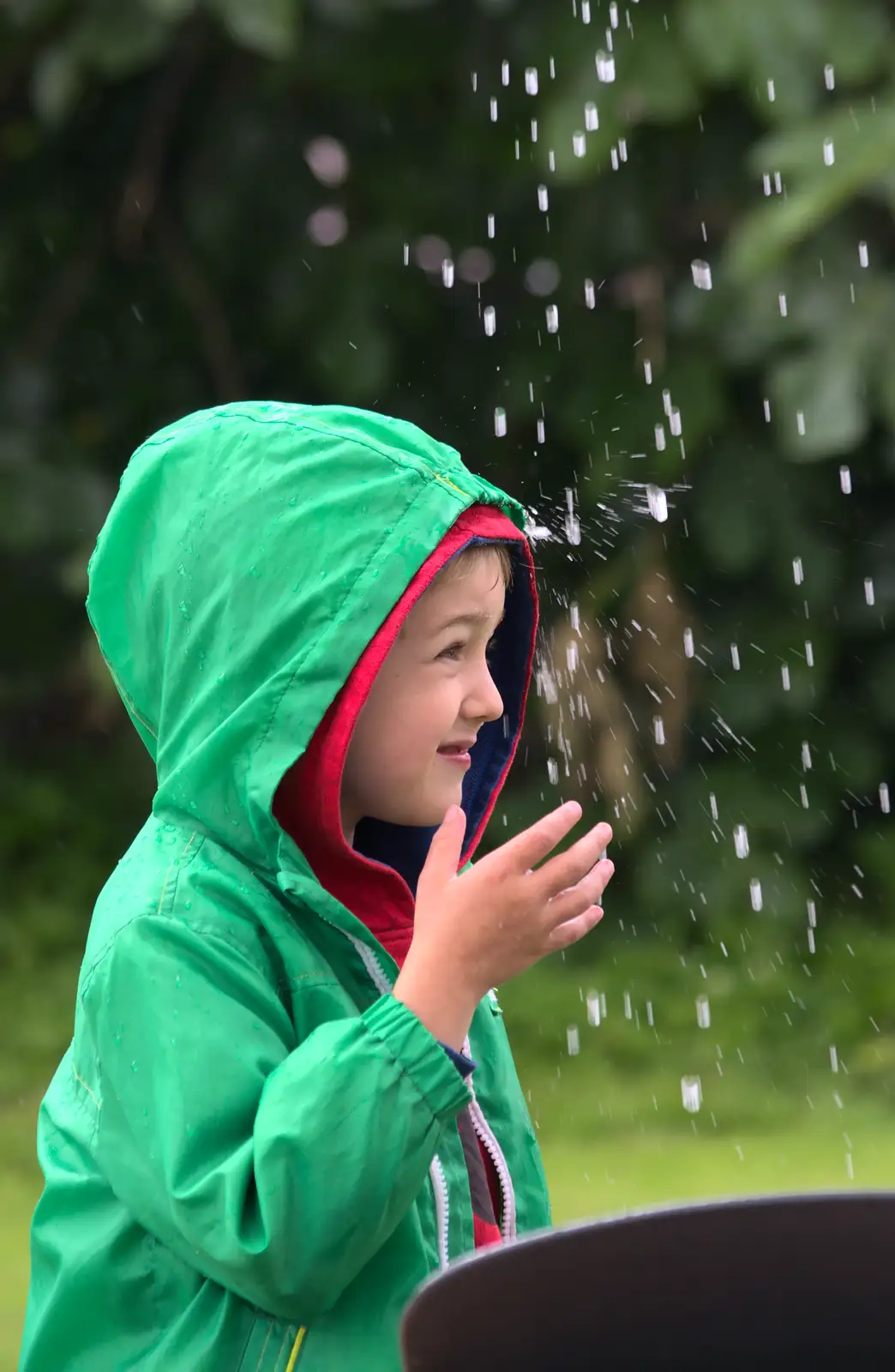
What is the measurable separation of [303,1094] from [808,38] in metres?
3.16

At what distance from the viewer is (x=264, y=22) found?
3832 mm

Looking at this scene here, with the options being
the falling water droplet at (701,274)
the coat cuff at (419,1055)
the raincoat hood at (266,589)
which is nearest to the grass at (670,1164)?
the falling water droplet at (701,274)

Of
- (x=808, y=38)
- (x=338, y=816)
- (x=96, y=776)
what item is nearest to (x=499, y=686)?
(x=338, y=816)

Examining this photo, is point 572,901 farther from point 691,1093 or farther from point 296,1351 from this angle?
point 691,1093

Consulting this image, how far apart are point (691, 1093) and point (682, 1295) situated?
12.4 ft

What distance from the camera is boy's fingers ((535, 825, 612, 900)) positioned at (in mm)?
1482

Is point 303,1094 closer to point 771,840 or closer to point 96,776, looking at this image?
point 771,840

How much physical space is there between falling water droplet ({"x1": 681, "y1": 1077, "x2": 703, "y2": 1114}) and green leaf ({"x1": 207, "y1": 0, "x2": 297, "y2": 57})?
8.78 feet

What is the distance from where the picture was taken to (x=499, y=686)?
207cm

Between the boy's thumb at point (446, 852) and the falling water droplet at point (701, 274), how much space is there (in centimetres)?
339

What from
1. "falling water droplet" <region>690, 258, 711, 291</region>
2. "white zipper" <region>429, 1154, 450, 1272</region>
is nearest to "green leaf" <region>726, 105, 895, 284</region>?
"falling water droplet" <region>690, 258, 711, 291</region>

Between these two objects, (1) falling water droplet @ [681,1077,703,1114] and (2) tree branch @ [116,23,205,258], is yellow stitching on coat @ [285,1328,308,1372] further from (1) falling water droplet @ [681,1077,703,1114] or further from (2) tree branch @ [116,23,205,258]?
(2) tree branch @ [116,23,205,258]

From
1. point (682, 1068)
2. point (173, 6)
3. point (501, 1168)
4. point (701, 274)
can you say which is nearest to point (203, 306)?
point (701, 274)

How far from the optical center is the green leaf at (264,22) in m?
3.82
